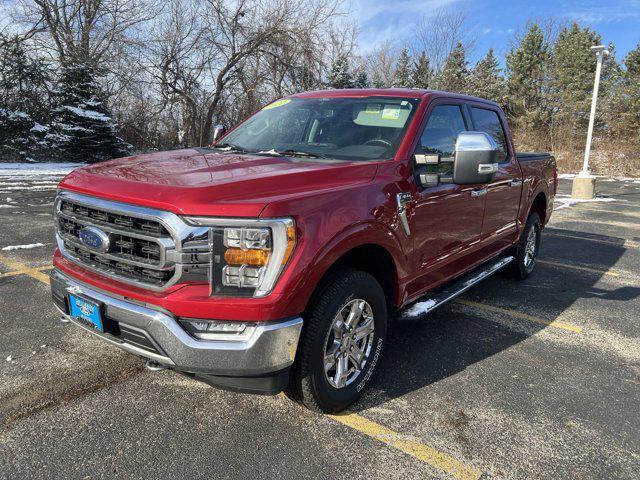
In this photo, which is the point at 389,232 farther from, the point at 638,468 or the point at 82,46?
the point at 82,46

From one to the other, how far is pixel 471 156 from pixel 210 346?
1.98 meters

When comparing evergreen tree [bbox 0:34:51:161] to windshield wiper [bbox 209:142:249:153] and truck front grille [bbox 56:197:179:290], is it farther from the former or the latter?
truck front grille [bbox 56:197:179:290]

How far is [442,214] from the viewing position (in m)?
3.43

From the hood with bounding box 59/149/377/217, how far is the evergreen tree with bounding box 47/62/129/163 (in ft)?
62.1

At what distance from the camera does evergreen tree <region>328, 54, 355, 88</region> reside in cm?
2536

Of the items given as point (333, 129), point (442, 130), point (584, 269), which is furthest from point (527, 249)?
point (333, 129)

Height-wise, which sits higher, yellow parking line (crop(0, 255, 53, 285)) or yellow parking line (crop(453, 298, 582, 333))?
yellow parking line (crop(0, 255, 53, 285))

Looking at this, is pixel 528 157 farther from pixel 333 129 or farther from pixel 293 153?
pixel 293 153

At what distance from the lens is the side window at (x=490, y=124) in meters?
4.39

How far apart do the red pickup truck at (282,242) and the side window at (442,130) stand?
0.02 metres

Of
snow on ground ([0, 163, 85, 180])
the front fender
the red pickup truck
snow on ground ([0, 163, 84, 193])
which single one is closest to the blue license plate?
the red pickup truck

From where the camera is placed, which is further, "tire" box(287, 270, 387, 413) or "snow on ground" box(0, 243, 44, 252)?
"snow on ground" box(0, 243, 44, 252)

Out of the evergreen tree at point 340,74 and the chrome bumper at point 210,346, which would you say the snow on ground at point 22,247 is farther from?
the evergreen tree at point 340,74

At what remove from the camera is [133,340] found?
2.31 metres
